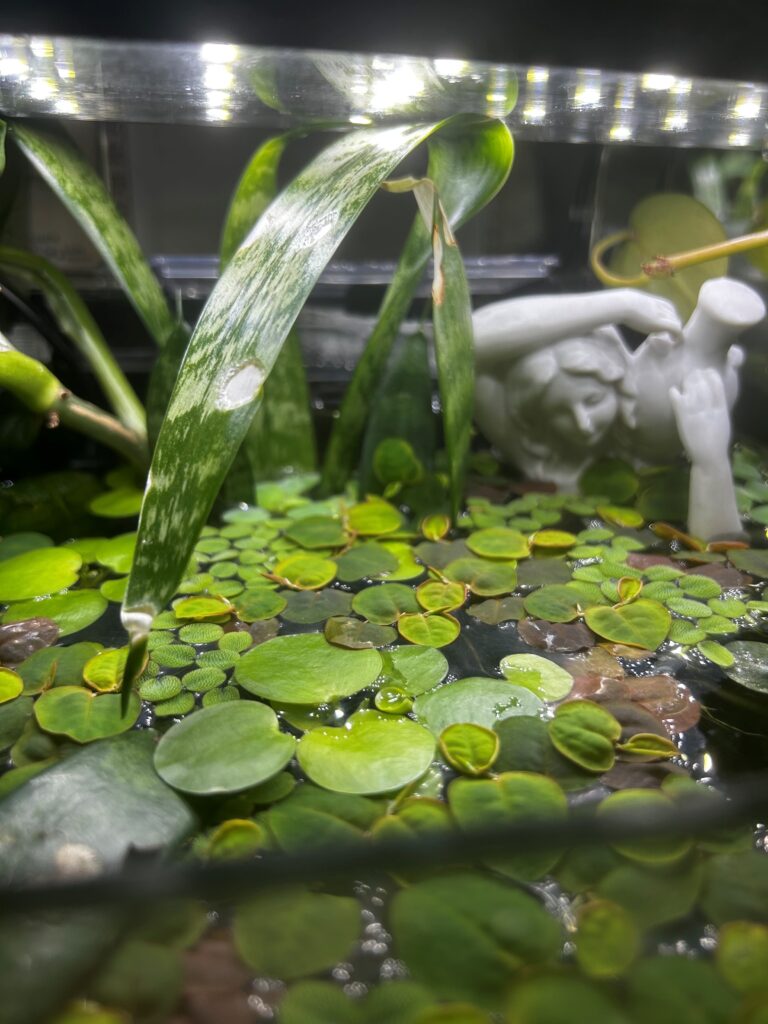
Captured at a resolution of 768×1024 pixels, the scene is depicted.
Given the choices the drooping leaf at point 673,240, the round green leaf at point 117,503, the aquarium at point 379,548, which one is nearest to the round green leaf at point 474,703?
the aquarium at point 379,548

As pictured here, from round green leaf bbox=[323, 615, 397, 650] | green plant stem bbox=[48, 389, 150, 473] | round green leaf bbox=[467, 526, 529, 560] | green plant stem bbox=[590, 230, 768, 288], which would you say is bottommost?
round green leaf bbox=[323, 615, 397, 650]

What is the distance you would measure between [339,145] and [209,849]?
24.1 inches

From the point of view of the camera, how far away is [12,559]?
718 mm

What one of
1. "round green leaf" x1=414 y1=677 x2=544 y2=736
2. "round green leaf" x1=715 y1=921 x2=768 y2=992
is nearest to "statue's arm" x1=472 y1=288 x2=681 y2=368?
"round green leaf" x1=414 y1=677 x2=544 y2=736

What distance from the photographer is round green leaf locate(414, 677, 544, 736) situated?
0.50m

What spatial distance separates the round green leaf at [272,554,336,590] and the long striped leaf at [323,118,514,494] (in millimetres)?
189

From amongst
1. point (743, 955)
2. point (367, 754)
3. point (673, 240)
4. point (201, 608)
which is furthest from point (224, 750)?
point (673, 240)

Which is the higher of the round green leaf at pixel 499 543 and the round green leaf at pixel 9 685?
the round green leaf at pixel 499 543

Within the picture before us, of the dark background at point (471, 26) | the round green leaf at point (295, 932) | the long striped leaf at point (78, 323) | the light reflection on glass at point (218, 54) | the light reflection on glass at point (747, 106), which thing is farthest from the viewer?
the long striped leaf at point (78, 323)

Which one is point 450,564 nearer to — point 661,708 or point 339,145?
point 661,708

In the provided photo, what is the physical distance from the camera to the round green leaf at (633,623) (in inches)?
23.1

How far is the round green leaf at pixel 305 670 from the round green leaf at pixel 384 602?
52mm

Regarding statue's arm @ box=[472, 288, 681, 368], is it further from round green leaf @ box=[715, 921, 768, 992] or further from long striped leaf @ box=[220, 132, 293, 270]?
round green leaf @ box=[715, 921, 768, 992]

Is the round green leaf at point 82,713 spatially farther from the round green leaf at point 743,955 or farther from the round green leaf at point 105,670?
the round green leaf at point 743,955
